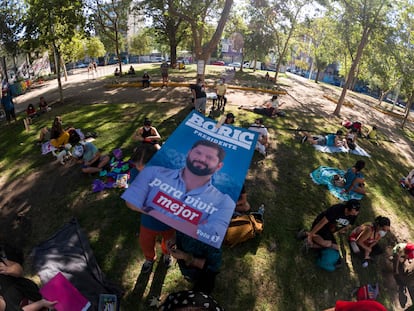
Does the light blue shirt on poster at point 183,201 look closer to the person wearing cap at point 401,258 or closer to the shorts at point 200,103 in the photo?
the person wearing cap at point 401,258

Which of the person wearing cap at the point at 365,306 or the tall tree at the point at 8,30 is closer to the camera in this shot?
the person wearing cap at the point at 365,306

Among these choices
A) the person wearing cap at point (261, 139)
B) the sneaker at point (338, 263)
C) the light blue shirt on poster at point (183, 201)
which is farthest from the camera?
the person wearing cap at point (261, 139)

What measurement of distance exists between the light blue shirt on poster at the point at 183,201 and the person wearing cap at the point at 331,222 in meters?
3.41

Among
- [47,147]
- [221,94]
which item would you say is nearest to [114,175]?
[47,147]

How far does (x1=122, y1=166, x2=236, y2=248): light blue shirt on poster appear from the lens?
2699 mm

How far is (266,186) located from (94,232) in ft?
15.4

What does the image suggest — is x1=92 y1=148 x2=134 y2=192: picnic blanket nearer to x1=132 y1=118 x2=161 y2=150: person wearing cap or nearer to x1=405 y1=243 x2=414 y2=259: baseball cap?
x1=132 y1=118 x2=161 y2=150: person wearing cap

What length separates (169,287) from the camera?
4.77m

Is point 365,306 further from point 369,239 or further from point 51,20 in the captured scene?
point 51,20

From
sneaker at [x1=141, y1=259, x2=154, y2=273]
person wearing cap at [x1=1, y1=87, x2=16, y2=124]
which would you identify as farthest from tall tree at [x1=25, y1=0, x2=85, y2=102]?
sneaker at [x1=141, y1=259, x2=154, y2=273]

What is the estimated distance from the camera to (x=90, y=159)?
802 cm

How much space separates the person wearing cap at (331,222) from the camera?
16.9ft

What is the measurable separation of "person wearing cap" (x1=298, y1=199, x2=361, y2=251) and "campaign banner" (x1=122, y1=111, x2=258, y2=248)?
3095 millimetres

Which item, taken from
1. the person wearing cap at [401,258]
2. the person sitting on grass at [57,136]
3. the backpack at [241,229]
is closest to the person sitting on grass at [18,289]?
the backpack at [241,229]
